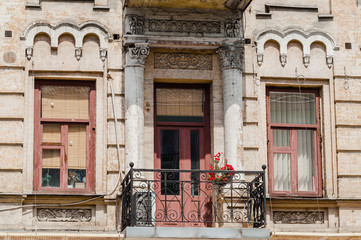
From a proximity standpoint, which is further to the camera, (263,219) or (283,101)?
(283,101)

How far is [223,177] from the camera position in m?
17.4

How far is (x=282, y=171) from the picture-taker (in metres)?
18.5

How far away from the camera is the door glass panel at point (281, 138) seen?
1866 cm

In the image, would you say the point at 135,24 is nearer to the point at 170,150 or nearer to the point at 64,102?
the point at 64,102

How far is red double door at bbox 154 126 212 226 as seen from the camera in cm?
1786

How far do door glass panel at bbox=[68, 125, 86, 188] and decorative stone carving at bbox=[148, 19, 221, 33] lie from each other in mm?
2536

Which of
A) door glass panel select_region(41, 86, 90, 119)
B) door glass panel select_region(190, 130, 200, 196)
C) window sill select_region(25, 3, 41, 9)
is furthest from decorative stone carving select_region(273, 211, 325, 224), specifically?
window sill select_region(25, 3, 41, 9)

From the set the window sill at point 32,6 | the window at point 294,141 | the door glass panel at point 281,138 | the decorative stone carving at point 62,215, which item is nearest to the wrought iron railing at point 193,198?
the window at point 294,141

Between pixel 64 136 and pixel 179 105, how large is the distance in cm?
248

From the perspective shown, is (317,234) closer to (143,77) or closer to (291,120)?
(291,120)


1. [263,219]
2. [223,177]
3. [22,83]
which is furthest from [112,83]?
[263,219]

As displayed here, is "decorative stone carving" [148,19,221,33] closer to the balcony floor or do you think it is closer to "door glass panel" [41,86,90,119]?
"door glass panel" [41,86,90,119]

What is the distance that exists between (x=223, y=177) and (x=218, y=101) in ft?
5.81

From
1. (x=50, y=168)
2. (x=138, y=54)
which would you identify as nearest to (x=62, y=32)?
(x=138, y=54)
